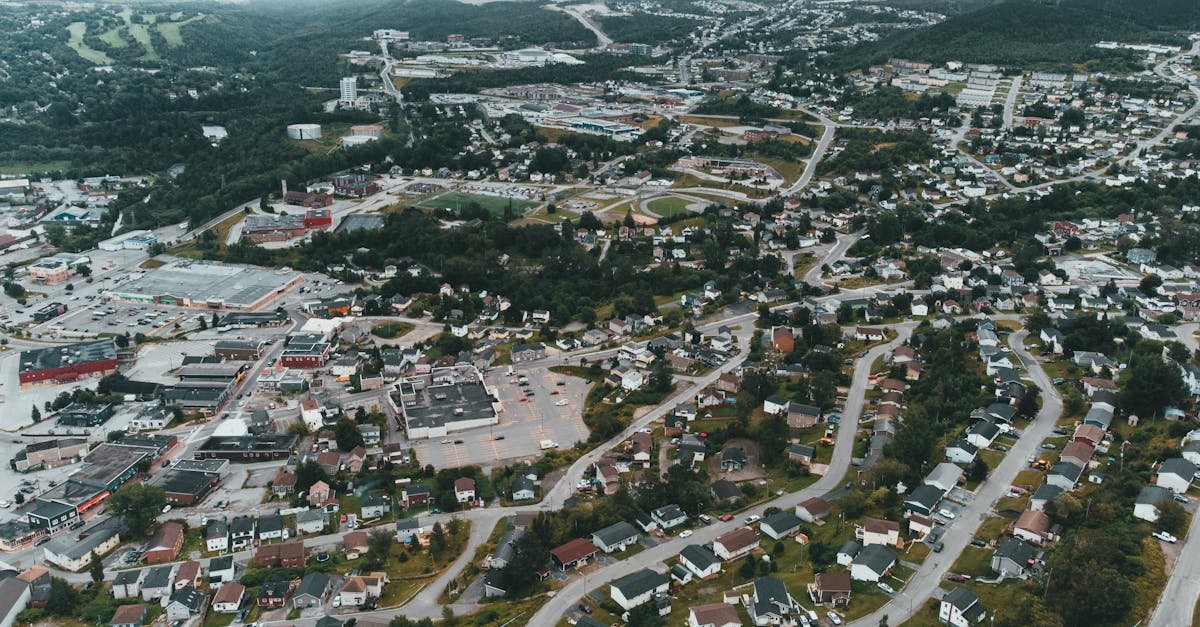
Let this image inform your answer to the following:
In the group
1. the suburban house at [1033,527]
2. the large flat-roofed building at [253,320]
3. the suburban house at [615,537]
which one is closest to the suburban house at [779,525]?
the suburban house at [615,537]

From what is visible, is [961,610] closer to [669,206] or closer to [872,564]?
[872,564]

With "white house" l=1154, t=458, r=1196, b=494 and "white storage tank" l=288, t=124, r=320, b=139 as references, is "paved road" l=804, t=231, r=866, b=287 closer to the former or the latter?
"white house" l=1154, t=458, r=1196, b=494

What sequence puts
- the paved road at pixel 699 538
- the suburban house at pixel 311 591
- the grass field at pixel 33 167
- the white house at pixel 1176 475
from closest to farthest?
the paved road at pixel 699 538 < the suburban house at pixel 311 591 < the white house at pixel 1176 475 < the grass field at pixel 33 167

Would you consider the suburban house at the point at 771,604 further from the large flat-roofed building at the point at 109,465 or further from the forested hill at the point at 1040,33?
the forested hill at the point at 1040,33

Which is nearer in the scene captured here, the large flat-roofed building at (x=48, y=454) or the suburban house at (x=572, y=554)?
the suburban house at (x=572, y=554)

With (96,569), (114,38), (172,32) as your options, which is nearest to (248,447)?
(96,569)

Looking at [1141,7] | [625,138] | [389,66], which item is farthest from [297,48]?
[1141,7]
